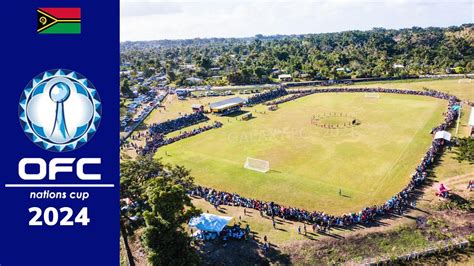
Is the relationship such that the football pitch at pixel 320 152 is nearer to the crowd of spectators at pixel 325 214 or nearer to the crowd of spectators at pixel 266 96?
the crowd of spectators at pixel 325 214

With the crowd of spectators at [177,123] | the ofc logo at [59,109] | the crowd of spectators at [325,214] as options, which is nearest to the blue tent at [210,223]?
the crowd of spectators at [325,214]

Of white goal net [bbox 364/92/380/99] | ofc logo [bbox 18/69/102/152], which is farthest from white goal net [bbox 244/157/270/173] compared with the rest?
white goal net [bbox 364/92/380/99]

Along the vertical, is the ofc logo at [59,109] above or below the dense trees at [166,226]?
above

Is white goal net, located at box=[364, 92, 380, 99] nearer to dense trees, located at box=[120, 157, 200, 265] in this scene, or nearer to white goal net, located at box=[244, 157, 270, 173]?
white goal net, located at box=[244, 157, 270, 173]

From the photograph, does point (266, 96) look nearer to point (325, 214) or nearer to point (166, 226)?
point (325, 214)

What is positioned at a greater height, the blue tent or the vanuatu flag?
the vanuatu flag

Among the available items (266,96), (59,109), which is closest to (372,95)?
(266,96)
